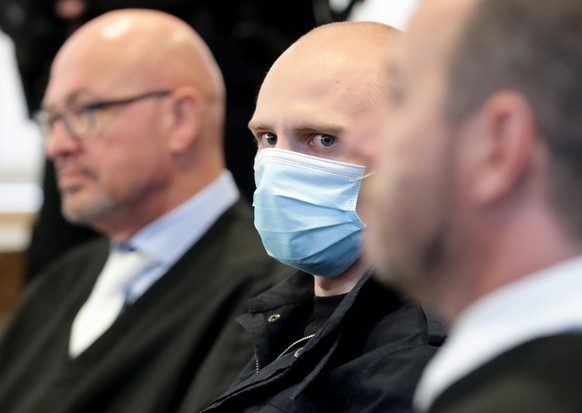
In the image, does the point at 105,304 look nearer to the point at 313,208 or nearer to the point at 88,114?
the point at 88,114

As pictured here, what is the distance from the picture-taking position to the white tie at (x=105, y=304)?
261 cm

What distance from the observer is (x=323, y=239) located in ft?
5.61

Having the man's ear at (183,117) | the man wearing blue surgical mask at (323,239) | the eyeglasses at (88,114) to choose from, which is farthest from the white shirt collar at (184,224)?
the man wearing blue surgical mask at (323,239)

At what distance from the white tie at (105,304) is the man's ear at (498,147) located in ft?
5.36

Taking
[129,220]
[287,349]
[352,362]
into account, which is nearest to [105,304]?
[129,220]

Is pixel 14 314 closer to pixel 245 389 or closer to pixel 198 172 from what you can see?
pixel 198 172

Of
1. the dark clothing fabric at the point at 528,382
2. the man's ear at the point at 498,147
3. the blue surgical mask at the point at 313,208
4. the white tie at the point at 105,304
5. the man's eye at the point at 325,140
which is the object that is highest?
the man's ear at the point at 498,147

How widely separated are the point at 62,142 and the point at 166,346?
649 millimetres

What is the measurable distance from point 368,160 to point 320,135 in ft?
0.28

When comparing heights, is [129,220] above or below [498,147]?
below

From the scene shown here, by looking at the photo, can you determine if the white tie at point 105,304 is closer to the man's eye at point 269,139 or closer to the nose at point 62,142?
the nose at point 62,142

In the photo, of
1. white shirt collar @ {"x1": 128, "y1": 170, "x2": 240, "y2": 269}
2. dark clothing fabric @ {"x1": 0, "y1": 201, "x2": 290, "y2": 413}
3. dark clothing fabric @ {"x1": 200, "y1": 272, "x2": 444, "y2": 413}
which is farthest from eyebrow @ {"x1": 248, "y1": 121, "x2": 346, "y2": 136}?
white shirt collar @ {"x1": 128, "y1": 170, "x2": 240, "y2": 269}

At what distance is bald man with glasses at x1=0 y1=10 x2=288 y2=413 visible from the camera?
2.44m

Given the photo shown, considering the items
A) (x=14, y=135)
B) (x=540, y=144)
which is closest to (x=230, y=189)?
(x=540, y=144)
